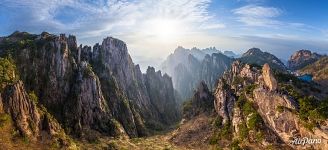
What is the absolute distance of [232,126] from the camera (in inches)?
6599

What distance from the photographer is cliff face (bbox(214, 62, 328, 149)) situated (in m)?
134

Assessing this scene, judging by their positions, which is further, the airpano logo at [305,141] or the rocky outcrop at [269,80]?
the rocky outcrop at [269,80]

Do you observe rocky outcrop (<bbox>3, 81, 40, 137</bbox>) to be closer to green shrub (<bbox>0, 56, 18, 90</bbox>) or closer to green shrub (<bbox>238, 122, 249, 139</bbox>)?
green shrub (<bbox>0, 56, 18, 90</bbox>)

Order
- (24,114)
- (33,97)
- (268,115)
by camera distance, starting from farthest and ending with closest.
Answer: (33,97) < (268,115) < (24,114)

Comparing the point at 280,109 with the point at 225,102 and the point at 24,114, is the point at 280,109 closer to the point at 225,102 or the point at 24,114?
the point at 225,102

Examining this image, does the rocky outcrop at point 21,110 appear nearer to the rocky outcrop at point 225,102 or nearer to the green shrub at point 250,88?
the rocky outcrop at point 225,102

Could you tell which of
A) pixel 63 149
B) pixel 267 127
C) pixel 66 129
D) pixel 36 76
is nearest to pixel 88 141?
pixel 66 129

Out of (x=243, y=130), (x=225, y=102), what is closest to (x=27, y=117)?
(x=243, y=130)

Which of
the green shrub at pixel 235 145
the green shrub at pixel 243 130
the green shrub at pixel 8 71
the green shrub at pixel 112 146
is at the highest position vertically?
the green shrub at pixel 8 71

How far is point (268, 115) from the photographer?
146500 millimetres

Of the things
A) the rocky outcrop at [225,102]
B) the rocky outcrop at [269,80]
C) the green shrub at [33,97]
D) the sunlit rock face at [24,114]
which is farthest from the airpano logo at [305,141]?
the green shrub at [33,97]

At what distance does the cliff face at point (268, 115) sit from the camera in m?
134

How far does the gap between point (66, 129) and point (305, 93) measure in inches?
4356

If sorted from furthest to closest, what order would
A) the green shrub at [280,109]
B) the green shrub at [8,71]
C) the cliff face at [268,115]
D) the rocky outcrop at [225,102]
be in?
1. the rocky outcrop at [225,102]
2. the green shrub at [8,71]
3. the green shrub at [280,109]
4. the cliff face at [268,115]
